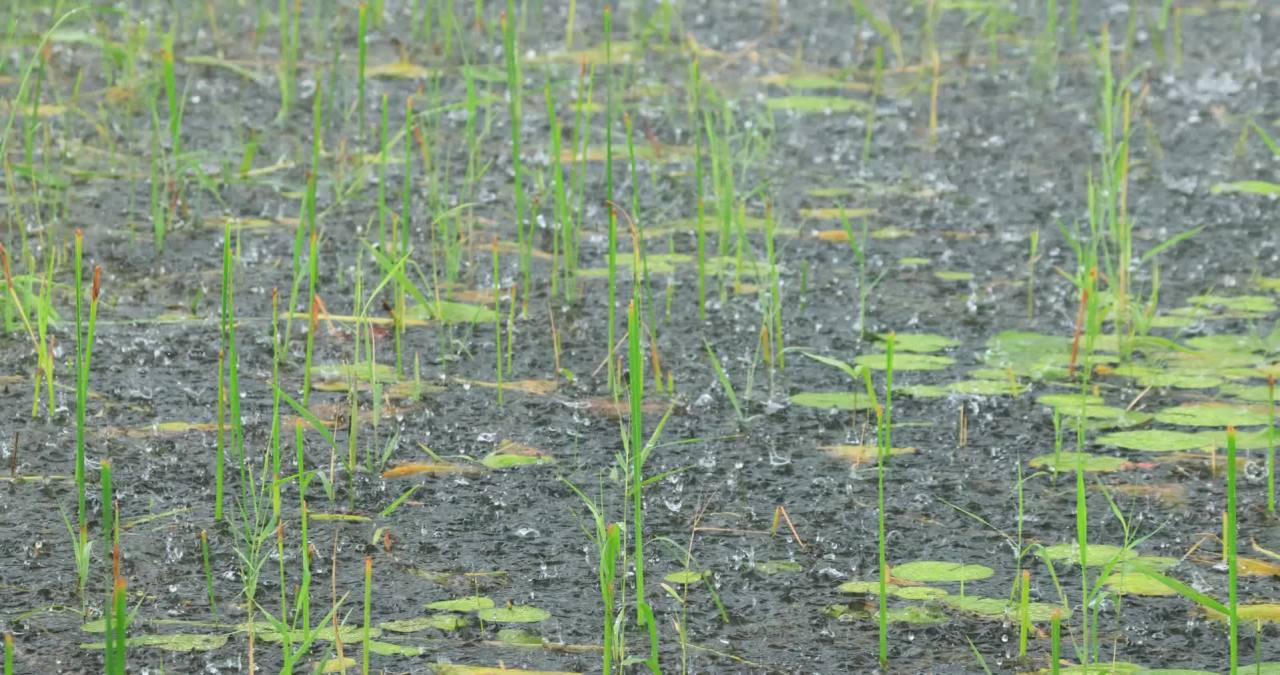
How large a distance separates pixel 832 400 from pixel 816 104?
2120 millimetres

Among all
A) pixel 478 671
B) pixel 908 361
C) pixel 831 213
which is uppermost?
pixel 831 213

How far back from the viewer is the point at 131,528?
246cm

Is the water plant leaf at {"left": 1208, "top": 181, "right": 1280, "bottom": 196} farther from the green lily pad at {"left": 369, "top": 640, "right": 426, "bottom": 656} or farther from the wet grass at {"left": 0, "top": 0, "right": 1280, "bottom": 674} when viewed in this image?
the green lily pad at {"left": 369, "top": 640, "right": 426, "bottom": 656}

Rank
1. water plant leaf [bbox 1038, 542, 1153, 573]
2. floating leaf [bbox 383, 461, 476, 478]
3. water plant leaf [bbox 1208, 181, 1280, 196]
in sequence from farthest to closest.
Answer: water plant leaf [bbox 1208, 181, 1280, 196] → floating leaf [bbox 383, 461, 476, 478] → water plant leaf [bbox 1038, 542, 1153, 573]

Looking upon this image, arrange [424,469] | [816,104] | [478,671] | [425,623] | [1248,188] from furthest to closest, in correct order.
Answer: [816,104] → [1248,188] → [424,469] → [425,623] → [478,671]

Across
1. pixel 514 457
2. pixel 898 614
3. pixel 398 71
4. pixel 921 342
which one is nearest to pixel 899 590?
pixel 898 614

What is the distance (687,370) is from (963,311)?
64cm

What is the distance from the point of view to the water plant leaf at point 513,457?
2.75 meters

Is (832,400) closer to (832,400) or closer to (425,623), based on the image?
(832,400)

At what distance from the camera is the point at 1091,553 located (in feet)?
8.02

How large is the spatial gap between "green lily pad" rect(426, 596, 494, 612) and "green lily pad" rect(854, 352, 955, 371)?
3.59 feet

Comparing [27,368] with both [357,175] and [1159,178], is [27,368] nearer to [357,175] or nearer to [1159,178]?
[357,175]

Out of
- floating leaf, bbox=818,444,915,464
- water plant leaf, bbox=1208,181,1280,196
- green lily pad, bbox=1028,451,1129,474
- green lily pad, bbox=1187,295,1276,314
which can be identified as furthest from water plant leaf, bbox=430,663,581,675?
water plant leaf, bbox=1208,181,1280,196

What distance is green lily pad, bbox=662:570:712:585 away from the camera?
7.73 ft
